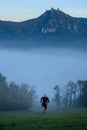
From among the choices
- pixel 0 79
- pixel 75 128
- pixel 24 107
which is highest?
pixel 0 79

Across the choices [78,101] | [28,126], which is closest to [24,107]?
[78,101]

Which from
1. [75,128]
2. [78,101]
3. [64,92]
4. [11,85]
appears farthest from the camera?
[64,92]

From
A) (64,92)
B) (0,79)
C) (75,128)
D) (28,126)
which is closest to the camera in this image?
(75,128)

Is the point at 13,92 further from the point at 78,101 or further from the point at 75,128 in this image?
the point at 75,128

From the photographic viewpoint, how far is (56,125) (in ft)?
110

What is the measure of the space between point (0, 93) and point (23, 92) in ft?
42.5

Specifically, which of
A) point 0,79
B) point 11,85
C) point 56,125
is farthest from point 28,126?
point 11,85

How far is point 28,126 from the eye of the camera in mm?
33469

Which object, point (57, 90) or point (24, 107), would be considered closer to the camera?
point (24, 107)

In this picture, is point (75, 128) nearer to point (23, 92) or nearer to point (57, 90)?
point (23, 92)

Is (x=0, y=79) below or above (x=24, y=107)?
above

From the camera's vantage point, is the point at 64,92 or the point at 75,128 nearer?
the point at 75,128

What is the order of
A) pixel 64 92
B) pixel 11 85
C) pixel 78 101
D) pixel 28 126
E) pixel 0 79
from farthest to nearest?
pixel 64 92 < pixel 11 85 < pixel 0 79 < pixel 78 101 < pixel 28 126

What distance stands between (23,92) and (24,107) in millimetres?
12492
